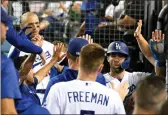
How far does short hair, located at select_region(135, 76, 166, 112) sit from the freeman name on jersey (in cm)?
36

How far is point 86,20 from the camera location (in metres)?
9.48

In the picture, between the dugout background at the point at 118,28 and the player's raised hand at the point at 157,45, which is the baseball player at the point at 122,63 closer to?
the player's raised hand at the point at 157,45

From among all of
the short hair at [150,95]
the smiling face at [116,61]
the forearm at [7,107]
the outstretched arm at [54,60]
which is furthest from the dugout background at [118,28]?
the forearm at [7,107]

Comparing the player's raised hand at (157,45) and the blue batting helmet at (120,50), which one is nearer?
the player's raised hand at (157,45)

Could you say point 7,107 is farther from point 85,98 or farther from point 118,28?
point 118,28

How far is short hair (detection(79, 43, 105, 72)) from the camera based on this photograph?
450 centimetres

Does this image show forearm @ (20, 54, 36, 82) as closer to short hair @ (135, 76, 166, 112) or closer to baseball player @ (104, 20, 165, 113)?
baseball player @ (104, 20, 165, 113)

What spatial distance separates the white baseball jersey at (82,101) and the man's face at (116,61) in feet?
6.89

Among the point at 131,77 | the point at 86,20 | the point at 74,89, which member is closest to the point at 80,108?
the point at 74,89

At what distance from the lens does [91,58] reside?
4508 millimetres

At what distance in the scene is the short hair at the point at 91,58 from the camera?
450 cm

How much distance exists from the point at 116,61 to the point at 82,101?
7.43 ft

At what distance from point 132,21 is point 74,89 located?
455 cm

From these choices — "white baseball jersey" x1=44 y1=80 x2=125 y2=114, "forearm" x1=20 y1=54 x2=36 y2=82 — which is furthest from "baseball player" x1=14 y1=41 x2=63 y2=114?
"white baseball jersey" x1=44 y1=80 x2=125 y2=114
